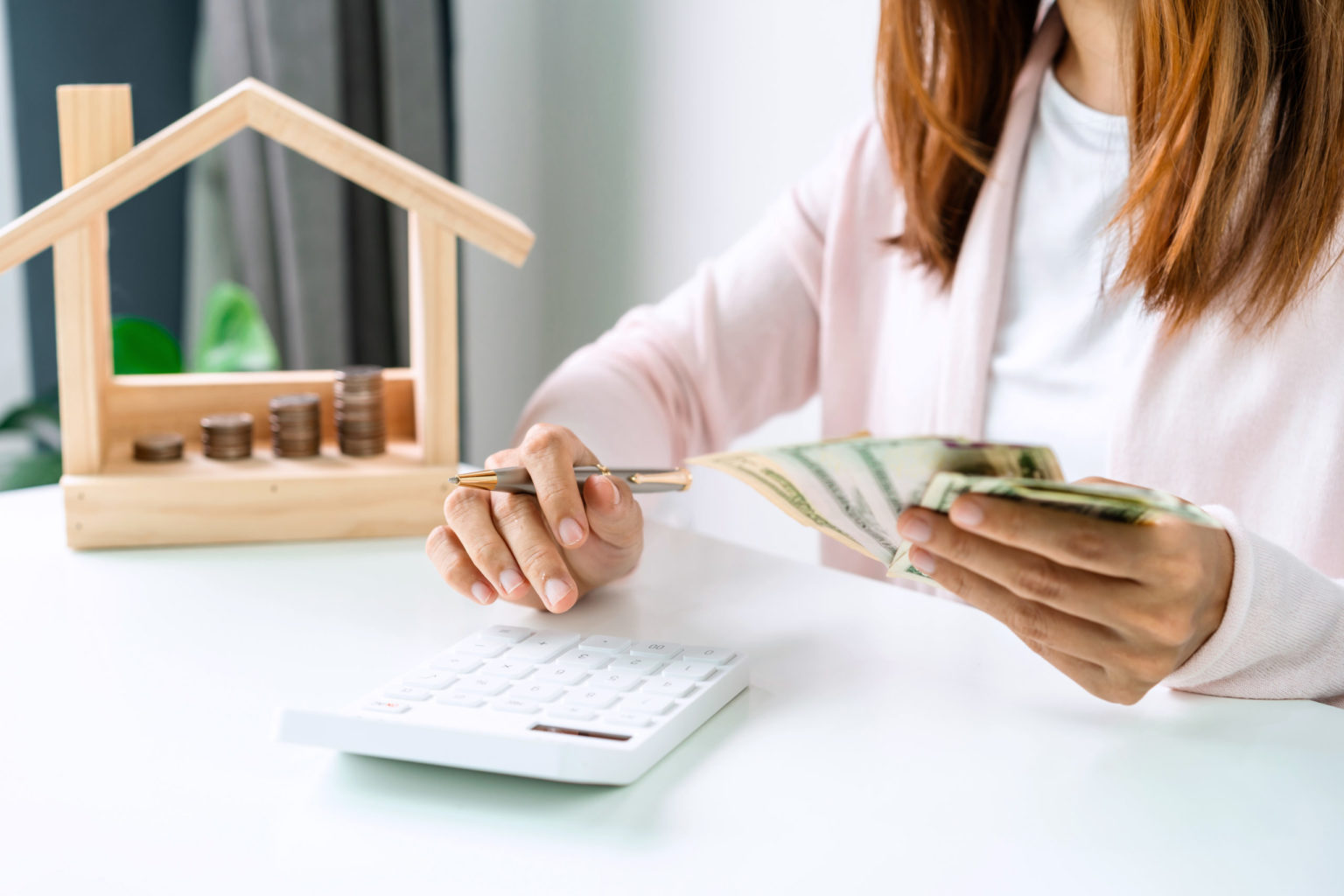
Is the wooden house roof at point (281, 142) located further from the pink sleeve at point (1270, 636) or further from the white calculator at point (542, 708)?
the pink sleeve at point (1270, 636)

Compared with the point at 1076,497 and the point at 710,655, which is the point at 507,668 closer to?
the point at 710,655

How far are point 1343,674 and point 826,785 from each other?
302mm

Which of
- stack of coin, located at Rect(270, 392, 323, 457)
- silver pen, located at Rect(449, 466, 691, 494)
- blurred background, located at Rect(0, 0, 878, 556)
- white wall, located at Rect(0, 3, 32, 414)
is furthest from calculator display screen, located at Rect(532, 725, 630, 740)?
white wall, located at Rect(0, 3, 32, 414)

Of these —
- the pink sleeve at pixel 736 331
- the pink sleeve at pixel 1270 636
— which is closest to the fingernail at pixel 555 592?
the pink sleeve at pixel 1270 636

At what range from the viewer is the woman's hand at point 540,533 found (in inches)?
24.8

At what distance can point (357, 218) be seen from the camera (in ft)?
6.52

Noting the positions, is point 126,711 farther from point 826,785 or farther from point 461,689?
point 826,785

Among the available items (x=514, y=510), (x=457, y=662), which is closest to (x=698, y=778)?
(x=457, y=662)

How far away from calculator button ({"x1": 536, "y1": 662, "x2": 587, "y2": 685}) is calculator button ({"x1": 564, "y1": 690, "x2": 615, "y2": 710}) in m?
0.02

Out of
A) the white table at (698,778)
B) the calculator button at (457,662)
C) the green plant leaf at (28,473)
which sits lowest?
the green plant leaf at (28,473)

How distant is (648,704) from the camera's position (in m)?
0.48

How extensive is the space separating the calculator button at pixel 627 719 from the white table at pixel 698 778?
2 cm

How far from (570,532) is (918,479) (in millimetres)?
254

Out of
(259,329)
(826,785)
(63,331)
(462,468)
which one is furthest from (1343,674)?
(259,329)
